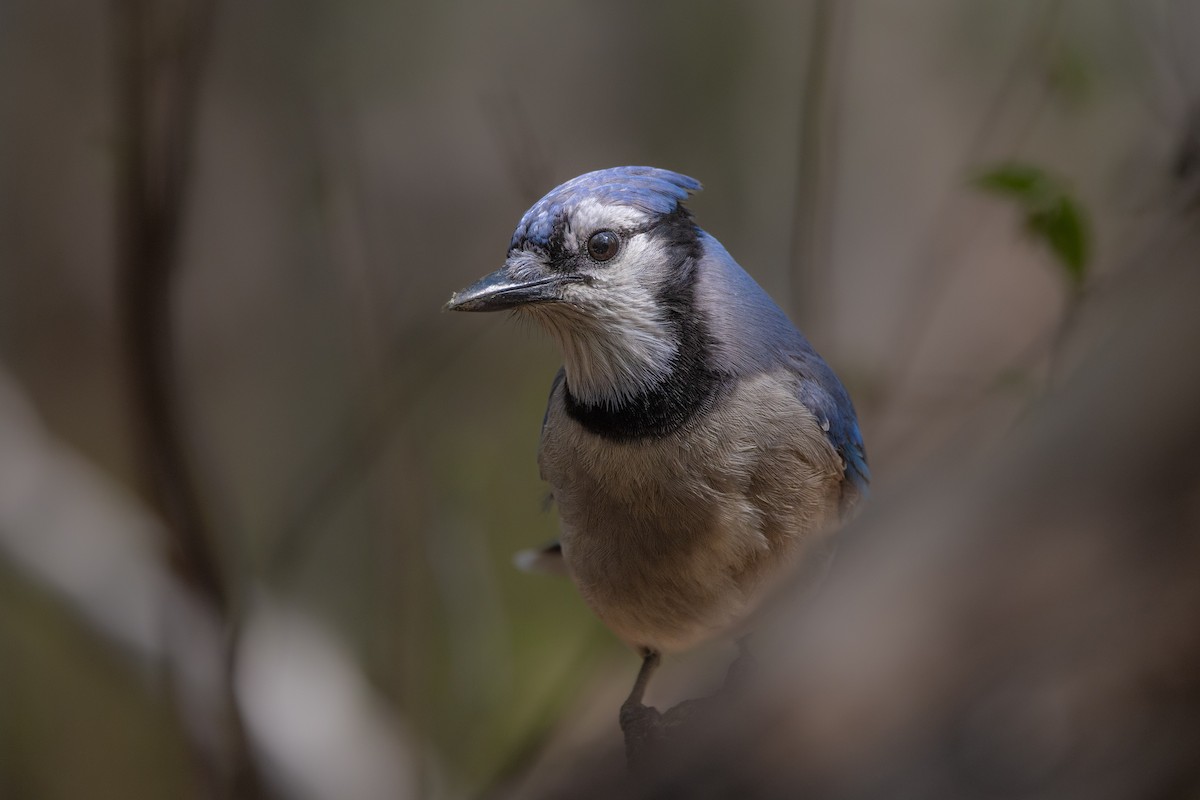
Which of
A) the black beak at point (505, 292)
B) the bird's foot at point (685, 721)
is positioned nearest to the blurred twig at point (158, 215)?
the black beak at point (505, 292)

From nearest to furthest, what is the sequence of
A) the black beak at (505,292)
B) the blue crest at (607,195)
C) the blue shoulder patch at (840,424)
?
the black beak at (505,292) < the blue crest at (607,195) < the blue shoulder patch at (840,424)

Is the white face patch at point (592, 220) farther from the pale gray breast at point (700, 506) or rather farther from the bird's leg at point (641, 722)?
the bird's leg at point (641, 722)

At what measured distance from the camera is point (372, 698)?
3.07 m

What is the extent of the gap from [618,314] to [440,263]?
8.12 ft

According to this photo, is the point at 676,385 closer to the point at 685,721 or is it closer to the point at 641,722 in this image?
the point at 641,722

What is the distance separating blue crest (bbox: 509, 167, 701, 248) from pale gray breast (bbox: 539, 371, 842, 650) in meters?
0.37

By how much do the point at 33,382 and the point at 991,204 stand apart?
3.71 m

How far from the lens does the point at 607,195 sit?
1.96 meters

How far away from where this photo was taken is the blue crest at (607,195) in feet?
6.35

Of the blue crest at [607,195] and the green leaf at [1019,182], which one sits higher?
the green leaf at [1019,182]

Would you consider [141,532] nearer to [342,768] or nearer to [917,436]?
[342,768]

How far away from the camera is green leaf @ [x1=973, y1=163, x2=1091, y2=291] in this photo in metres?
2.12

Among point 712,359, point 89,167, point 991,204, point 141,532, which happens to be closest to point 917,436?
point 991,204

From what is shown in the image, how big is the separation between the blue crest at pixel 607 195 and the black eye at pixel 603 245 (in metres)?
0.06
